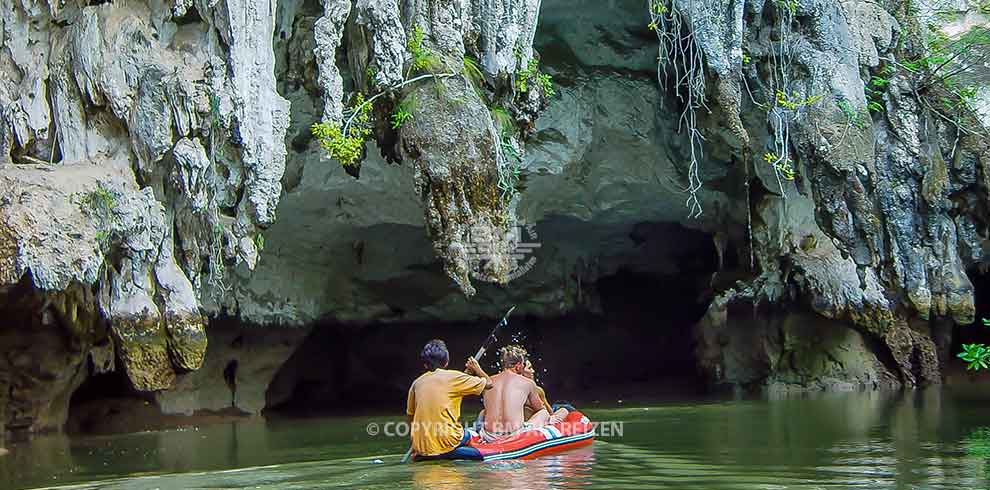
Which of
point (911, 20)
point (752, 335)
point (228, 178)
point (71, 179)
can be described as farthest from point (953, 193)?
point (71, 179)

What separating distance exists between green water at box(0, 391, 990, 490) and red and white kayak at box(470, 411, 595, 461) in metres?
0.15

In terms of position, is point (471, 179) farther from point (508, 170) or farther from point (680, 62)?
point (680, 62)

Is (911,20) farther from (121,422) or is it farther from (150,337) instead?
(121,422)

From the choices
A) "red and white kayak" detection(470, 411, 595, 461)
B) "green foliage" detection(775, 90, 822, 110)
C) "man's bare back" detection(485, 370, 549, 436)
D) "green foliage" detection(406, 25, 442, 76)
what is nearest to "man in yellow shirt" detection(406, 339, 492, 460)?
"red and white kayak" detection(470, 411, 595, 461)

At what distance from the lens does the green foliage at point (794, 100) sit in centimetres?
1627

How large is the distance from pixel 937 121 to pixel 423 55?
930cm

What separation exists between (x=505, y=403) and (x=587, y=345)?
1734 centimetres

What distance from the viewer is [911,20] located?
1867 cm

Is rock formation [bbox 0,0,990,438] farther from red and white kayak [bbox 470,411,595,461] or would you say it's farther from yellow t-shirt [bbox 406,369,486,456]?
yellow t-shirt [bbox 406,369,486,456]

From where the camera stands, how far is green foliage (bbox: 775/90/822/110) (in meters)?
16.3

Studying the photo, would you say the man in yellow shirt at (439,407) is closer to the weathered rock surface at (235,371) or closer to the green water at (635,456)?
the green water at (635,456)

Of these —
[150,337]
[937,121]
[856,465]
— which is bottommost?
[856,465]

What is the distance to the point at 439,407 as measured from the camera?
29.8 ft

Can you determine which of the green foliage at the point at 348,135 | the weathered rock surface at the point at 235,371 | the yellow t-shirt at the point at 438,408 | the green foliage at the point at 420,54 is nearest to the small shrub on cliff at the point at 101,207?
the green foliage at the point at 348,135
